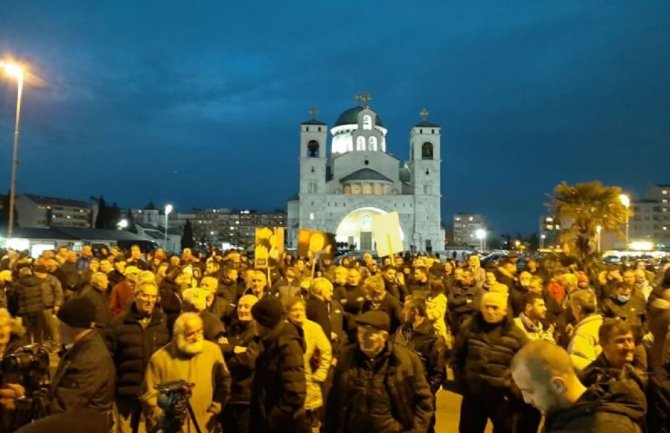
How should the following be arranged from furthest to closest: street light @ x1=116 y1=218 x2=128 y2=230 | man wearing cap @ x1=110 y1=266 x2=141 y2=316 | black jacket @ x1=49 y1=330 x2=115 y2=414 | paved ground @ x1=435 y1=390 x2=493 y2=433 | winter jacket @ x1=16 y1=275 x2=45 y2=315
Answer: street light @ x1=116 y1=218 x2=128 y2=230 < winter jacket @ x1=16 y1=275 x2=45 y2=315 < man wearing cap @ x1=110 y1=266 x2=141 y2=316 < paved ground @ x1=435 y1=390 x2=493 y2=433 < black jacket @ x1=49 y1=330 x2=115 y2=414

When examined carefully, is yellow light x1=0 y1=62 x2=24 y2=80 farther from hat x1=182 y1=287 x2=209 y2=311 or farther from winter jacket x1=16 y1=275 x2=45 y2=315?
hat x1=182 y1=287 x2=209 y2=311

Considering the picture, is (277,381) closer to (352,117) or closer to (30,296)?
(30,296)

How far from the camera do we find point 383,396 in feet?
11.9

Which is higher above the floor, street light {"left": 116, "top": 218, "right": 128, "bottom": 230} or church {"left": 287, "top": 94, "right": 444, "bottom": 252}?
church {"left": 287, "top": 94, "right": 444, "bottom": 252}

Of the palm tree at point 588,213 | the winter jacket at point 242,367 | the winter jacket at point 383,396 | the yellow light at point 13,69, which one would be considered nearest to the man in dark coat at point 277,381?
the winter jacket at point 242,367

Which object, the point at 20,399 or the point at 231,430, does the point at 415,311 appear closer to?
the point at 231,430

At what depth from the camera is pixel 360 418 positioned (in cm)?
363

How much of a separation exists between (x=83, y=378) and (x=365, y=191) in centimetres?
6772

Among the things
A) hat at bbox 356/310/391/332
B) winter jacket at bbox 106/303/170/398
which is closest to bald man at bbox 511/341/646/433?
hat at bbox 356/310/391/332

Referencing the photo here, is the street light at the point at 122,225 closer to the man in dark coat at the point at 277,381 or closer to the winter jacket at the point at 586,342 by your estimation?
the man in dark coat at the point at 277,381

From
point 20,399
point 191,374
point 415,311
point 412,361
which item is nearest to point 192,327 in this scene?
point 191,374

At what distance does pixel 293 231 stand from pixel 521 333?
70.1 m

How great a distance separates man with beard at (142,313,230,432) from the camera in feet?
13.2

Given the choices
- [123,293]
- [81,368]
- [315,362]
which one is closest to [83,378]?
[81,368]
